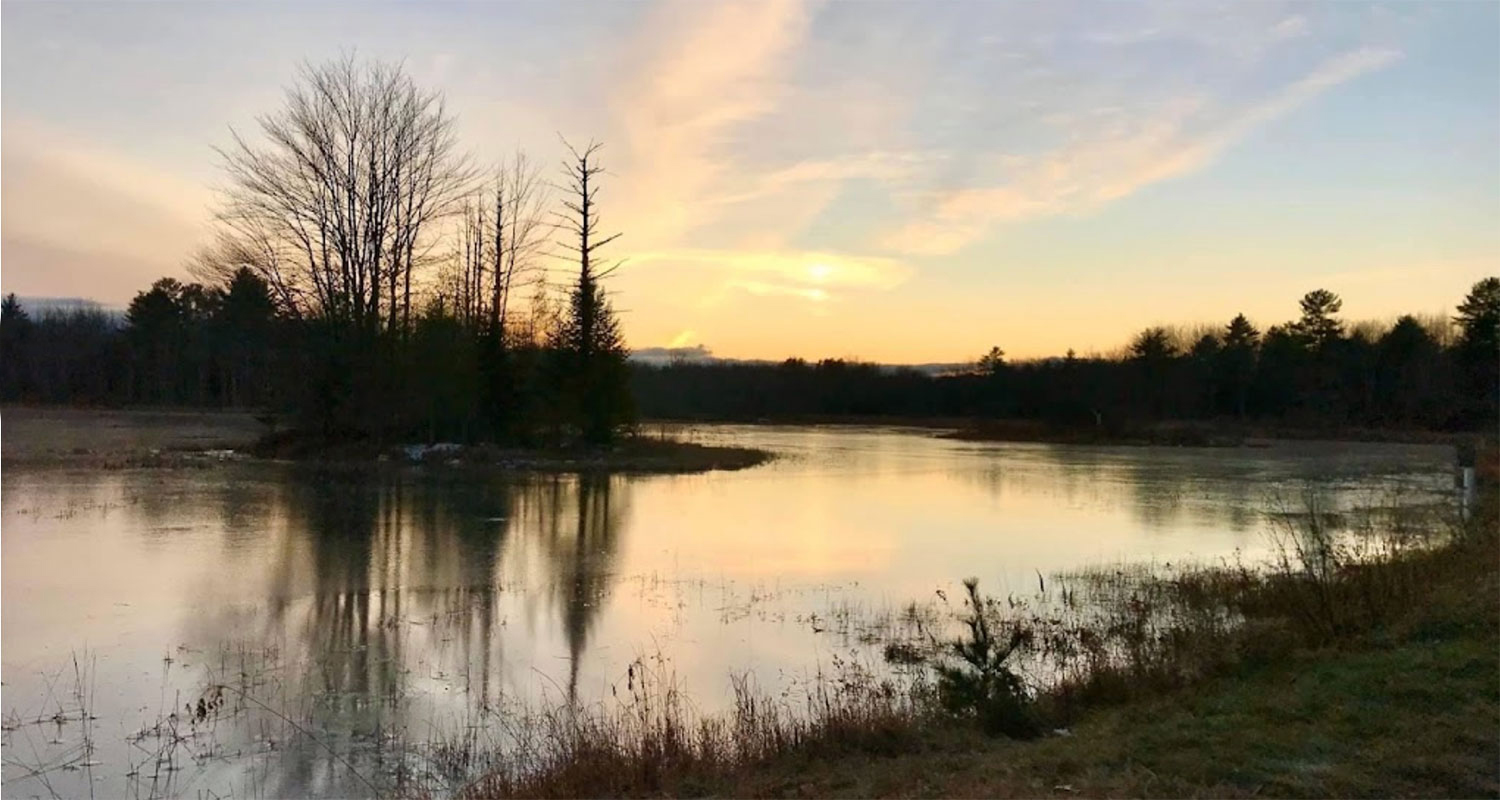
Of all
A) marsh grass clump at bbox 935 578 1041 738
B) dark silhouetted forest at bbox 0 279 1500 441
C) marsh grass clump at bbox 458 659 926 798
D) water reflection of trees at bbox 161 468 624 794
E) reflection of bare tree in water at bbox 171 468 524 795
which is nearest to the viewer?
marsh grass clump at bbox 458 659 926 798

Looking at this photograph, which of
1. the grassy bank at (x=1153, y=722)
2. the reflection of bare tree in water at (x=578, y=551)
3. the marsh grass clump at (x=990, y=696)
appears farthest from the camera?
the reflection of bare tree in water at (x=578, y=551)

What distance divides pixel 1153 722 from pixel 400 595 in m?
7.91

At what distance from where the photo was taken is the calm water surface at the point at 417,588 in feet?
21.1

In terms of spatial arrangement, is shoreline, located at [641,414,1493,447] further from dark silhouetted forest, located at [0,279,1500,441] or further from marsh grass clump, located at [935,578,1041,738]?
marsh grass clump, located at [935,578,1041,738]

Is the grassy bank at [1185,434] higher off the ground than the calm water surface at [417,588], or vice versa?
the grassy bank at [1185,434]

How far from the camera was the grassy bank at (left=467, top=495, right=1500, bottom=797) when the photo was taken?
4.49 metres

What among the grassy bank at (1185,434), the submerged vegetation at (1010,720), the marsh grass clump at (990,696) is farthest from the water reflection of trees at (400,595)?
the grassy bank at (1185,434)

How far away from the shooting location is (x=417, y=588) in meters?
11.1

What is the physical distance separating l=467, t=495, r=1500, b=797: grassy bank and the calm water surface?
1.12m

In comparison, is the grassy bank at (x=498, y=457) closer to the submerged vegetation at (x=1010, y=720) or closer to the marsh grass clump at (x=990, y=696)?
the submerged vegetation at (x=1010, y=720)

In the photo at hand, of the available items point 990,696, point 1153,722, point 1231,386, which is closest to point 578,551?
point 990,696

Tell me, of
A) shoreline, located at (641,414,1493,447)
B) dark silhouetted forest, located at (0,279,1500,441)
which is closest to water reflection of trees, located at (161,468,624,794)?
dark silhouetted forest, located at (0,279,1500,441)

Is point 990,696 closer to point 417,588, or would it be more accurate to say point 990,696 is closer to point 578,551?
point 417,588

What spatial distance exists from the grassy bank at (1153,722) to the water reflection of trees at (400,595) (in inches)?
55.5
